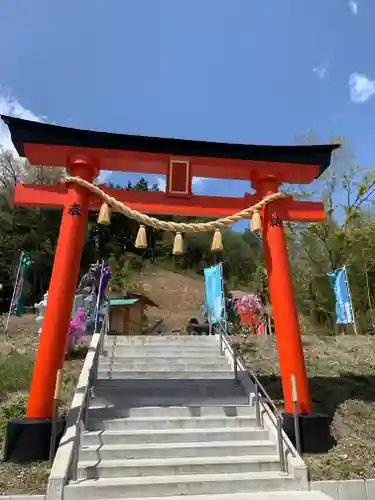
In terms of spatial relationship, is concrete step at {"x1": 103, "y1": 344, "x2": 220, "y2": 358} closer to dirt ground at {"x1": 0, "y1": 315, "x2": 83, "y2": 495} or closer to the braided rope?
dirt ground at {"x1": 0, "y1": 315, "x2": 83, "y2": 495}

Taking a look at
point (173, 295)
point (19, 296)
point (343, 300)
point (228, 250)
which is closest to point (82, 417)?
point (19, 296)

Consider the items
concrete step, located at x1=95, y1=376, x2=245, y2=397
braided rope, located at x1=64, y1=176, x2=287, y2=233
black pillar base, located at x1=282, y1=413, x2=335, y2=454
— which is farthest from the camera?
concrete step, located at x1=95, y1=376, x2=245, y2=397

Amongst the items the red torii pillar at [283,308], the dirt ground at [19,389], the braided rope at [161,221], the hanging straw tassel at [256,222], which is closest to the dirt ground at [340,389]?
the red torii pillar at [283,308]

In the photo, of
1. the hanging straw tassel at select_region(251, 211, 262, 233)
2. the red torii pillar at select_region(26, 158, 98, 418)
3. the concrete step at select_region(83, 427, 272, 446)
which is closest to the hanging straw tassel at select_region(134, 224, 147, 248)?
the red torii pillar at select_region(26, 158, 98, 418)

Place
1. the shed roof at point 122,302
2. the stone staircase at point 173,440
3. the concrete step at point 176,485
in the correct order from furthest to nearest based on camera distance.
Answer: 1. the shed roof at point 122,302
2. the stone staircase at point 173,440
3. the concrete step at point 176,485

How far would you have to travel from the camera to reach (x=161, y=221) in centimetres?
705

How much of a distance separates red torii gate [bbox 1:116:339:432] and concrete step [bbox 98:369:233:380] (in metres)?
2.21

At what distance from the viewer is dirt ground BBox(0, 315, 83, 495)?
17.3 feet

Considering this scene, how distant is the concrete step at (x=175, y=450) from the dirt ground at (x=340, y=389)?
0.80 metres

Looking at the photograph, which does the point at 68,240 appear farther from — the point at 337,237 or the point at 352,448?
the point at 337,237

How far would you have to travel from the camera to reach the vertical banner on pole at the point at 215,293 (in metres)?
13.1

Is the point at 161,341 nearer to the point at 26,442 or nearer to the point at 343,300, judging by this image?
the point at 26,442

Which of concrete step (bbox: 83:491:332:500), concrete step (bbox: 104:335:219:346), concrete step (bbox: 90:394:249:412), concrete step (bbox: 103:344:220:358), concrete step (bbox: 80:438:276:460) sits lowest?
concrete step (bbox: 83:491:332:500)

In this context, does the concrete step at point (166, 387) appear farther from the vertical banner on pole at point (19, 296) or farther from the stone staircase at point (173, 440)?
the vertical banner on pole at point (19, 296)
